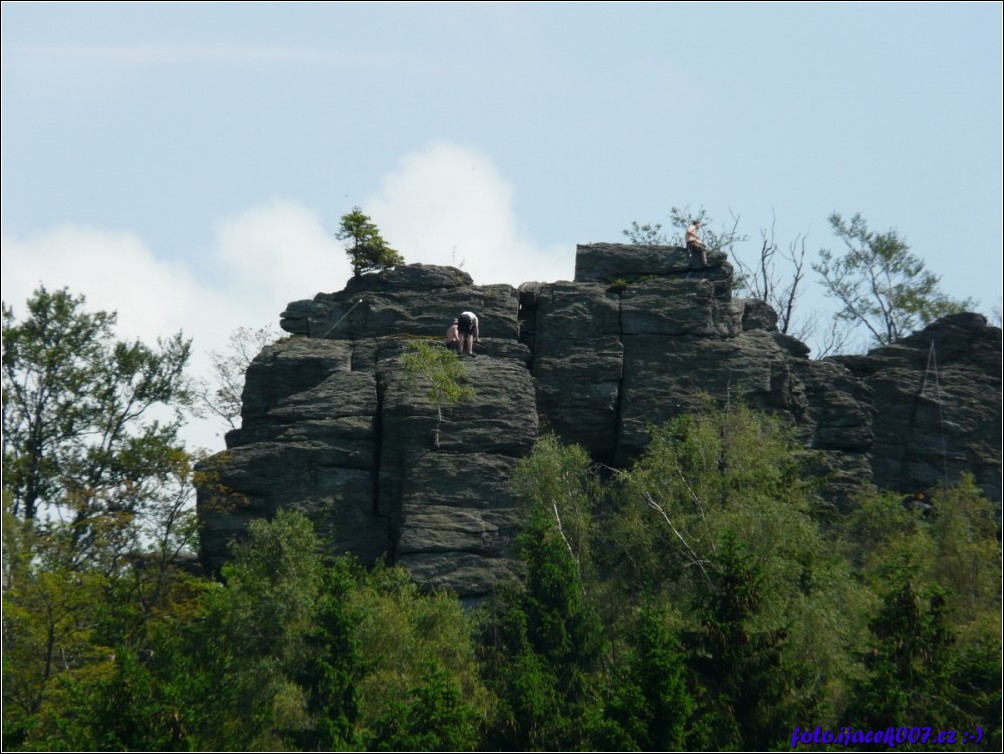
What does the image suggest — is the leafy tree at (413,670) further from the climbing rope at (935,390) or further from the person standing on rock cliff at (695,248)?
the climbing rope at (935,390)

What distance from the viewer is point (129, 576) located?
42.3 meters

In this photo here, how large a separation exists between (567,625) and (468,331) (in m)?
9.89

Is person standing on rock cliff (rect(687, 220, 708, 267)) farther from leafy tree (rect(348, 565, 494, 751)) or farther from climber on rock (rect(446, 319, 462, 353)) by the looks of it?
leafy tree (rect(348, 565, 494, 751))

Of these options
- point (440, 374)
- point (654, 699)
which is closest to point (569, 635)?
point (654, 699)

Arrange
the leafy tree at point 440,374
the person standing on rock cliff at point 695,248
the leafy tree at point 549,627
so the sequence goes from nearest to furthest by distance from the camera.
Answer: the leafy tree at point 549,627
the leafy tree at point 440,374
the person standing on rock cliff at point 695,248

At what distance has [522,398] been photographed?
139 feet

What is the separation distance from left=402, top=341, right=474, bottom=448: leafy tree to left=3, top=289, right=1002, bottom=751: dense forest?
273cm

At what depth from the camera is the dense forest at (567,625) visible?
32.9 m

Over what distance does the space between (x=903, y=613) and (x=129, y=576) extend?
20956 millimetres

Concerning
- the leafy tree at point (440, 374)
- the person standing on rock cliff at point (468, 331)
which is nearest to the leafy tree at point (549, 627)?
the leafy tree at point (440, 374)

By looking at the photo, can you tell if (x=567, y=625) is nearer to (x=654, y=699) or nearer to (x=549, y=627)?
(x=549, y=627)

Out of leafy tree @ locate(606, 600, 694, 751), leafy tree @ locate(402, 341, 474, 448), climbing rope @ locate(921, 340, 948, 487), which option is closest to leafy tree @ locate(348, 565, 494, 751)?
leafy tree @ locate(606, 600, 694, 751)

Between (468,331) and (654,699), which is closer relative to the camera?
(654,699)

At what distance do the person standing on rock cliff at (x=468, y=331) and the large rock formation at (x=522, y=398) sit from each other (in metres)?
0.73
